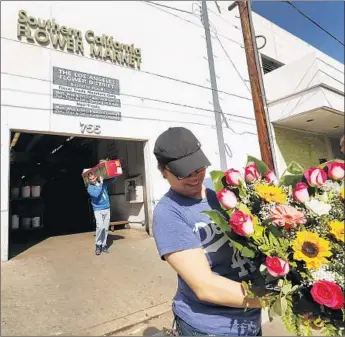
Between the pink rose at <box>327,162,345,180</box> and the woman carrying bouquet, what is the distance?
409mm

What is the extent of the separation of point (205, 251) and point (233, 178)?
14.2 inches

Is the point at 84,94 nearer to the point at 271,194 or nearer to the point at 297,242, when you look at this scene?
the point at 271,194

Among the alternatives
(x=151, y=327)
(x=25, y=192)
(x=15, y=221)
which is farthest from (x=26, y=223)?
(x=151, y=327)

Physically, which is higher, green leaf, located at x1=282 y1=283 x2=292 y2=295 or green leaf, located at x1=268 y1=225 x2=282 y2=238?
green leaf, located at x1=268 y1=225 x2=282 y2=238

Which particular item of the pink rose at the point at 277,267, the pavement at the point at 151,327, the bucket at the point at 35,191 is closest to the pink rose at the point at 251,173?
the pink rose at the point at 277,267

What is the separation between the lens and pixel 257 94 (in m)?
6.74

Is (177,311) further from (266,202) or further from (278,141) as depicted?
(278,141)

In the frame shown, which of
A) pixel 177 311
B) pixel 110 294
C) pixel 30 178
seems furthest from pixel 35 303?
pixel 30 178

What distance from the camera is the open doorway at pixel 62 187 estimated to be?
8.23 m

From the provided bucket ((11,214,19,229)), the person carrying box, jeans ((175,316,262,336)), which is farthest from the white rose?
bucket ((11,214,19,229))

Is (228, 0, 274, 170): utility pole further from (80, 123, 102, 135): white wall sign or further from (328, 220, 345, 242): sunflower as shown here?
(328, 220, 345, 242): sunflower

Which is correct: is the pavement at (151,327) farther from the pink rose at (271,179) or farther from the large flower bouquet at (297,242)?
the pink rose at (271,179)

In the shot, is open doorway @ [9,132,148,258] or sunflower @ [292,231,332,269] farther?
open doorway @ [9,132,148,258]

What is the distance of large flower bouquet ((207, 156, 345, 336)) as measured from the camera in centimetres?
104
